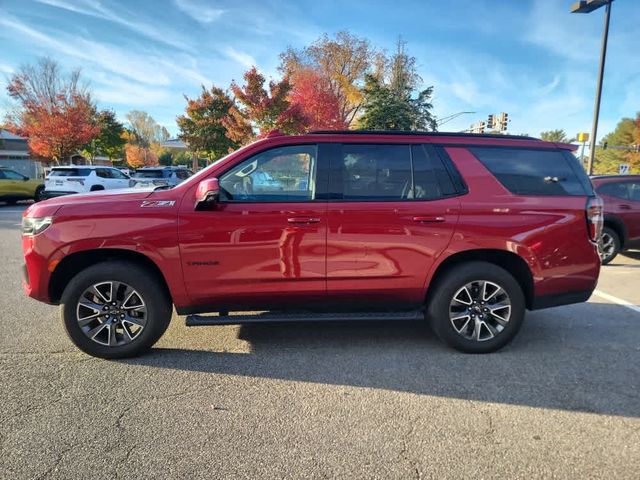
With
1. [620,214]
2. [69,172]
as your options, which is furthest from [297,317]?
[69,172]

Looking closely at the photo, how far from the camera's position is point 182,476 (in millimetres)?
2217

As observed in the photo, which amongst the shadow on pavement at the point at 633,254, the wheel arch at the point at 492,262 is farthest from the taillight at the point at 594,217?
the shadow on pavement at the point at 633,254

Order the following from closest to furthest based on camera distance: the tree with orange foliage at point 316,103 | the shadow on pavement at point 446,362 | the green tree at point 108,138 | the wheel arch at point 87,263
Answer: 1. the shadow on pavement at point 446,362
2. the wheel arch at point 87,263
3. the tree with orange foliage at point 316,103
4. the green tree at point 108,138

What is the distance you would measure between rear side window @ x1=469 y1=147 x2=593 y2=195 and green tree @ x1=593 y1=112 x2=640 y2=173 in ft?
166

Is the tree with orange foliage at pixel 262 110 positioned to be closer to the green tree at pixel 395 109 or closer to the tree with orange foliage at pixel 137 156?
the green tree at pixel 395 109

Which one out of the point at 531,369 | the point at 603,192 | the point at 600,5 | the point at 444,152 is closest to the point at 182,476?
the point at 531,369

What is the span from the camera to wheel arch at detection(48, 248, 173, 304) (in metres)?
3.48

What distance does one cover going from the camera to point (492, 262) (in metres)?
3.88

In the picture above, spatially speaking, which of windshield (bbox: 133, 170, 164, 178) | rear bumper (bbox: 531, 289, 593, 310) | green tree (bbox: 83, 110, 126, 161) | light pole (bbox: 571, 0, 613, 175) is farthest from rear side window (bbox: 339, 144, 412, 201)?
green tree (bbox: 83, 110, 126, 161)

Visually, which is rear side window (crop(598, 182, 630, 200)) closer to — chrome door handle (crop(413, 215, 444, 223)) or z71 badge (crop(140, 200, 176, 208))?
chrome door handle (crop(413, 215, 444, 223))

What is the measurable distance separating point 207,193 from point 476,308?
8.50 feet

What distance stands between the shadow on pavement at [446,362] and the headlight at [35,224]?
53.3 inches

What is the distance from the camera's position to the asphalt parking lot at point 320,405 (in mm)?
2328

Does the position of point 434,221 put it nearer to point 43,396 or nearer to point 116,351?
point 116,351
